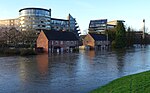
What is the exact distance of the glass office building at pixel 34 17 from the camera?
120312mm

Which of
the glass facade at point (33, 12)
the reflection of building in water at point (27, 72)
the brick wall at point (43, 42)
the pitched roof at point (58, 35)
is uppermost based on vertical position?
the glass facade at point (33, 12)

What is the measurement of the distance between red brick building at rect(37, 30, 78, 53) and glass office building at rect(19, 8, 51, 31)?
44.8 metres

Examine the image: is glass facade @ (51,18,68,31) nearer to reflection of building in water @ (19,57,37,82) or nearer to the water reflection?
the water reflection

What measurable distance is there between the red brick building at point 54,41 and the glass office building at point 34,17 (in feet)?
147

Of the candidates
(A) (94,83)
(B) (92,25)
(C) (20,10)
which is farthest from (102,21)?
(A) (94,83)

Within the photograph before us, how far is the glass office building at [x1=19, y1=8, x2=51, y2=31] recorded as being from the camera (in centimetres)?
12031

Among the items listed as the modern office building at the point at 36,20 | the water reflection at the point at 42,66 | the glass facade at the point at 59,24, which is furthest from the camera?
the glass facade at the point at 59,24

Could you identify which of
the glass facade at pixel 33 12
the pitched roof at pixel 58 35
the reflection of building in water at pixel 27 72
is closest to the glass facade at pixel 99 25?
the glass facade at pixel 33 12

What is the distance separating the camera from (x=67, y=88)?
1791 centimetres

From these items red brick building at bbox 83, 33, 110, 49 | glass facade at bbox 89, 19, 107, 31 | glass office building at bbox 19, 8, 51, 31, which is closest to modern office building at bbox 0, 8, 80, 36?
glass office building at bbox 19, 8, 51, 31

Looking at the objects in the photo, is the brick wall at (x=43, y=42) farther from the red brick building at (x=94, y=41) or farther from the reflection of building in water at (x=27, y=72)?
the reflection of building in water at (x=27, y=72)

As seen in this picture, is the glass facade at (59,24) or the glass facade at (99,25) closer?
the glass facade at (59,24)

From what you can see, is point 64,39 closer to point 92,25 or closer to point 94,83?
point 94,83

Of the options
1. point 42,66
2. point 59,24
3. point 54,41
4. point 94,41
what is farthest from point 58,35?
point 59,24
